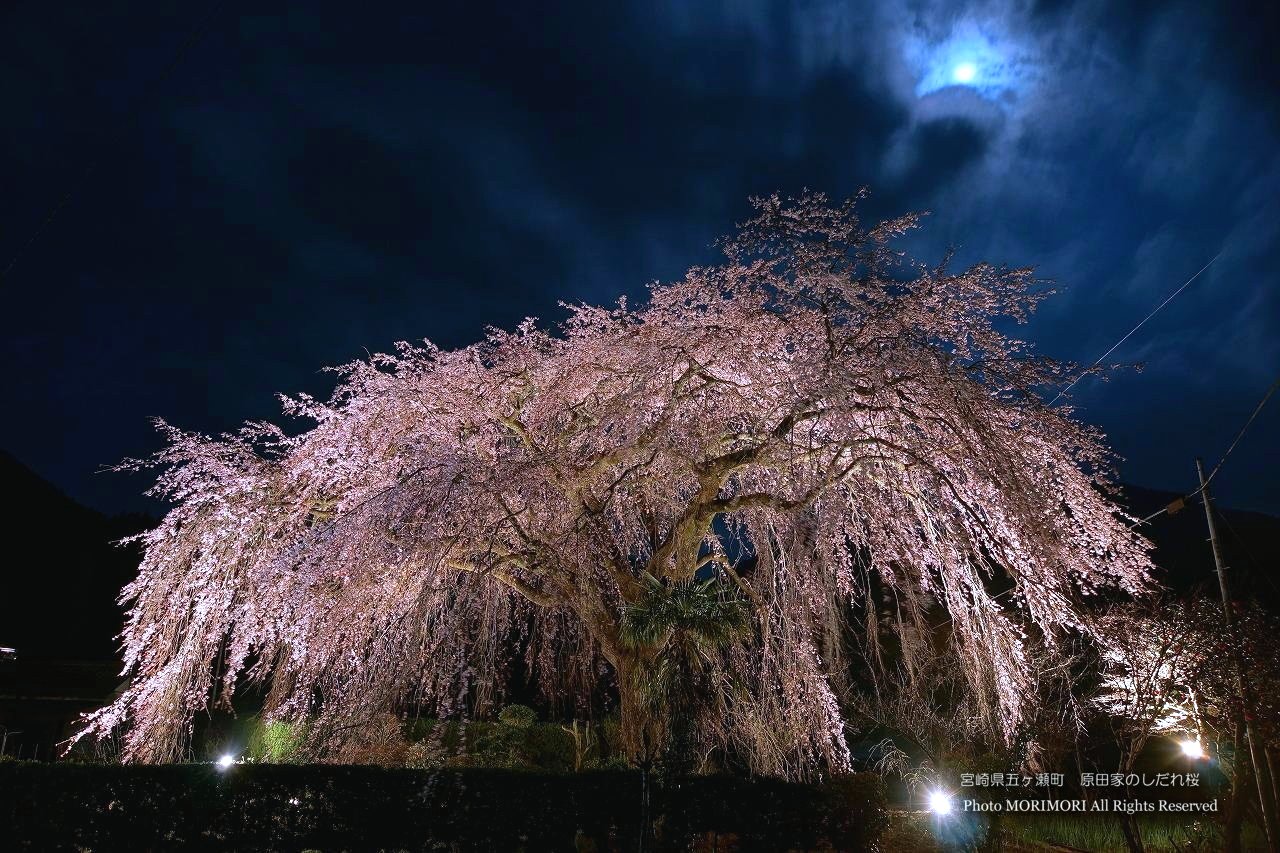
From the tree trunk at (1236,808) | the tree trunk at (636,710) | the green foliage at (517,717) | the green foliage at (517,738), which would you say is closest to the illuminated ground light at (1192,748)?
the tree trunk at (1236,808)

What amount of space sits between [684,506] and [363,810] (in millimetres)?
Result: 4352

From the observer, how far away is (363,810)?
5.46 m

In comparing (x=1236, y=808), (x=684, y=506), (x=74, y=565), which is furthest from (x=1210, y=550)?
(x=74, y=565)

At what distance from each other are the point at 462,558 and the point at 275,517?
1874 mm

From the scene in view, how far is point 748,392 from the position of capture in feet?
23.4

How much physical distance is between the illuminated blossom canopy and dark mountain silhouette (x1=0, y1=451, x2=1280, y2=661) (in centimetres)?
1314

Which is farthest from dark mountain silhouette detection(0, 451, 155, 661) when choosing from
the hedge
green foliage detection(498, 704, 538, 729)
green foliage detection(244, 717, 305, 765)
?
the hedge

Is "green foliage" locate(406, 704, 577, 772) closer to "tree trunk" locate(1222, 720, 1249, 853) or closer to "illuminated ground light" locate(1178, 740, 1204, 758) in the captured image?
"tree trunk" locate(1222, 720, 1249, 853)

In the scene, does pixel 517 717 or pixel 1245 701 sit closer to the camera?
pixel 1245 701

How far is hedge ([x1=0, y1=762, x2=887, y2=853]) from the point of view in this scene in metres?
5.26

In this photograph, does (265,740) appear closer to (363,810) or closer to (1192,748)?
(363,810)

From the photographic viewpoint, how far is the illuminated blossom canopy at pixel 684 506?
580cm

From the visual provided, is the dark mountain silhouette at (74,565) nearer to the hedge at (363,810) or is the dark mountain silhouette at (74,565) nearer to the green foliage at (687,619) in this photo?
the hedge at (363,810)

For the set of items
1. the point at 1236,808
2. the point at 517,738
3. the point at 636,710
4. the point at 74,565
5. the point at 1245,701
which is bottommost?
the point at 1236,808
